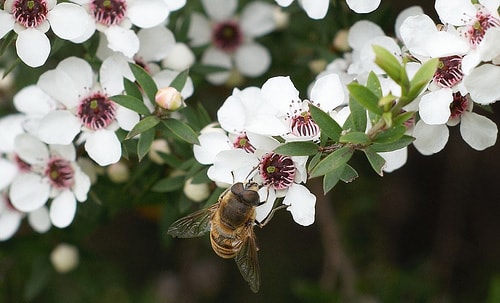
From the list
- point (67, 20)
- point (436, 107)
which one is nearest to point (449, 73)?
point (436, 107)

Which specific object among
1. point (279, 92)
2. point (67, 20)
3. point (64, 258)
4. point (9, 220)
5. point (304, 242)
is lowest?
point (304, 242)

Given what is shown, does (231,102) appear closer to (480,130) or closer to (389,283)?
(480,130)

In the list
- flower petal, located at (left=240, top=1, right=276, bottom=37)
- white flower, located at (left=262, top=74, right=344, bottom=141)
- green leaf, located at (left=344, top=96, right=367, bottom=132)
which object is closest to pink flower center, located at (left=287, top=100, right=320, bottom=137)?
white flower, located at (left=262, top=74, right=344, bottom=141)

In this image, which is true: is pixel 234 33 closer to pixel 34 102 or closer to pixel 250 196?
pixel 34 102

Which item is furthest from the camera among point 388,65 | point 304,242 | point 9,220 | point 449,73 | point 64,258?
point 304,242

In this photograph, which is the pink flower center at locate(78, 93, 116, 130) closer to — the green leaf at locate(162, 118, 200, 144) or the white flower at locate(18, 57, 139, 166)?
the white flower at locate(18, 57, 139, 166)

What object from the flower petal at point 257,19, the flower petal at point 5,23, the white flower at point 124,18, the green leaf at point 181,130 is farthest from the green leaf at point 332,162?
the flower petal at point 257,19

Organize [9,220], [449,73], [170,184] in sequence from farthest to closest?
1. [9,220]
2. [170,184]
3. [449,73]

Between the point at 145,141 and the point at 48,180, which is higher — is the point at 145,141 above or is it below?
above
